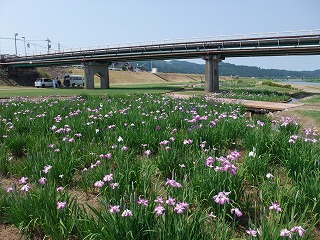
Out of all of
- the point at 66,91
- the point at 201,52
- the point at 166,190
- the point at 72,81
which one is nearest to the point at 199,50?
the point at 201,52

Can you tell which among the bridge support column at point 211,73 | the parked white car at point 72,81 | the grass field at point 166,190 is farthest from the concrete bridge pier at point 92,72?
the grass field at point 166,190

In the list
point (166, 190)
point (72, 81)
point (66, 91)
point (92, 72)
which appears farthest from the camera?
point (72, 81)

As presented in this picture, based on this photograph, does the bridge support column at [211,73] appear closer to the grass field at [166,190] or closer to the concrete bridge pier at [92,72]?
the concrete bridge pier at [92,72]

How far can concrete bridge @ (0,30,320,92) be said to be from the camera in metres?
29.9

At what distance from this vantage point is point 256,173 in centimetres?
405

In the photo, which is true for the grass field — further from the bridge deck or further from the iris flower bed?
the bridge deck

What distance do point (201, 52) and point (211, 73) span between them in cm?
287

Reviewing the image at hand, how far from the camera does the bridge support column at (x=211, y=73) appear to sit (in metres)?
34.2

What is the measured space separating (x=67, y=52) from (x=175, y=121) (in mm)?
48548

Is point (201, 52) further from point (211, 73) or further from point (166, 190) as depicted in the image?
point (166, 190)

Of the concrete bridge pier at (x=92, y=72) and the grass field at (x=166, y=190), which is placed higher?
the concrete bridge pier at (x=92, y=72)

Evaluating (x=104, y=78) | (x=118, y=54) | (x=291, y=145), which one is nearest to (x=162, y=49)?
(x=118, y=54)

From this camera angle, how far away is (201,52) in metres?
34.2

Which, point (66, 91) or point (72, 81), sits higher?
point (72, 81)
